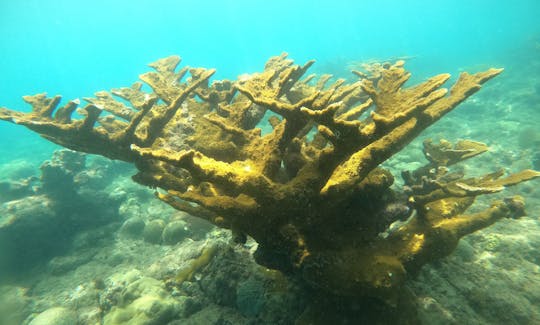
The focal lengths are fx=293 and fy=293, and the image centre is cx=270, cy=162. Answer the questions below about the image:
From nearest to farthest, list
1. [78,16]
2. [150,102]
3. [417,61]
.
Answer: [150,102], [417,61], [78,16]

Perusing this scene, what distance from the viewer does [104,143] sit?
187 inches

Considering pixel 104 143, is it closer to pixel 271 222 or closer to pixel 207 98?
pixel 207 98

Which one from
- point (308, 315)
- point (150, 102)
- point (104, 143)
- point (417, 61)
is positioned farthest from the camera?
point (417, 61)

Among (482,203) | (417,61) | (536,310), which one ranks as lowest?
(536,310)

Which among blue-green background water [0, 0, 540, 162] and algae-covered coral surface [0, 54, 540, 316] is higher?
blue-green background water [0, 0, 540, 162]

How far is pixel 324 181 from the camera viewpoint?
2.73m

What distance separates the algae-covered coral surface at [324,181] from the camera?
8.68ft

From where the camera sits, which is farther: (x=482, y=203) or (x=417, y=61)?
(x=417, y=61)

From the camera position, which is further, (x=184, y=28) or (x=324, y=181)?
(x=184, y=28)

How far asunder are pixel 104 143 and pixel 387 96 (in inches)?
171

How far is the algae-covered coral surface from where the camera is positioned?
2.64m

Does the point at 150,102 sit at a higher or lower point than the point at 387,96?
higher

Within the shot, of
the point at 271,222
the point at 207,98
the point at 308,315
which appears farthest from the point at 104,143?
the point at 308,315

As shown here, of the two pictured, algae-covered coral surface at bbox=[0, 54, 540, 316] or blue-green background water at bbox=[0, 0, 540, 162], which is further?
blue-green background water at bbox=[0, 0, 540, 162]
